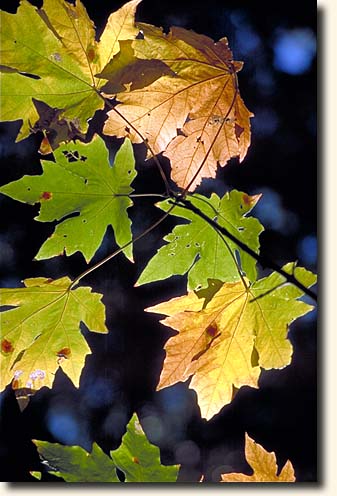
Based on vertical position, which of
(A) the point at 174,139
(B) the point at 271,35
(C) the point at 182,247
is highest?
(B) the point at 271,35

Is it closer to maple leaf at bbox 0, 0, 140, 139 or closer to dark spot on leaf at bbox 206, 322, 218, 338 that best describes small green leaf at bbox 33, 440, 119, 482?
dark spot on leaf at bbox 206, 322, 218, 338

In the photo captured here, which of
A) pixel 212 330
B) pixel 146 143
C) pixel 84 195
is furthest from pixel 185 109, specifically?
pixel 212 330

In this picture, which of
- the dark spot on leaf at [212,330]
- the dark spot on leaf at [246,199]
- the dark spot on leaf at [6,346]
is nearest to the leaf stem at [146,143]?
the dark spot on leaf at [246,199]

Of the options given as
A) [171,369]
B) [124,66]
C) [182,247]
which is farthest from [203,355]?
[124,66]

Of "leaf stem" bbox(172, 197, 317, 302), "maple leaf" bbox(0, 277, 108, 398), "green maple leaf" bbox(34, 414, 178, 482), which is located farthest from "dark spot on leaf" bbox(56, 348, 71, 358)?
"leaf stem" bbox(172, 197, 317, 302)

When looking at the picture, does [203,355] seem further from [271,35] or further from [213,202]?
[271,35]
